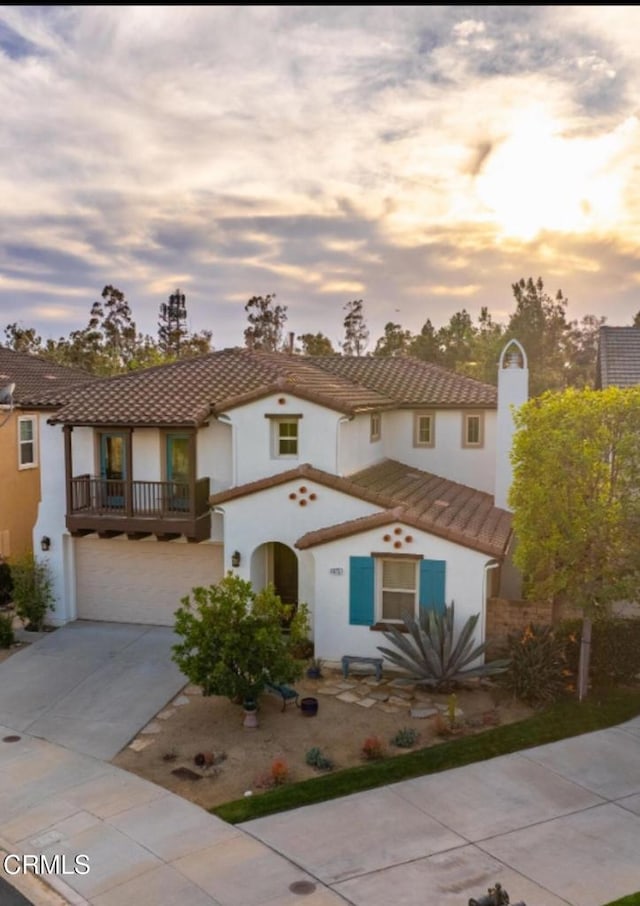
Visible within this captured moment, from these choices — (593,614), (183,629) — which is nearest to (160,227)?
(183,629)

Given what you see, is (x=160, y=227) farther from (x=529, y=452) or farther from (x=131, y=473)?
(x=529, y=452)

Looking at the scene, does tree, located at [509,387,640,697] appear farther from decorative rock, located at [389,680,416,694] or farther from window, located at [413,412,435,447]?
window, located at [413,412,435,447]

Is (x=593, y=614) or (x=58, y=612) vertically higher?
(x=593, y=614)

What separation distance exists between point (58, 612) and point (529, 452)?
43.8ft

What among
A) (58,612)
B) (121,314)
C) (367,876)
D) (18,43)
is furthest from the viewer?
(121,314)

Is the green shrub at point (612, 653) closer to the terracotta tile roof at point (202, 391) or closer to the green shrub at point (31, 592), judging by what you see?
the terracotta tile roof at point (202, 391)

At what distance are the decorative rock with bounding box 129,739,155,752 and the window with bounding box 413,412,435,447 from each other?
13058 mm

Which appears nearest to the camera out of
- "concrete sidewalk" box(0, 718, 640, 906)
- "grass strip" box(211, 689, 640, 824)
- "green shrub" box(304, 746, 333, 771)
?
"concrete sidewalk" box(0, 718, 640, 906)

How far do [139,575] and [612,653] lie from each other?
12.0m

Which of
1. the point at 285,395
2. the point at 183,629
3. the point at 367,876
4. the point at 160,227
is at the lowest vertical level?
the point at 367,876

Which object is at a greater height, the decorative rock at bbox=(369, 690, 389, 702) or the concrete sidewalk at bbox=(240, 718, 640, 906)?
the concrete sidewalk at bbox=(240, 718, 640, 906)

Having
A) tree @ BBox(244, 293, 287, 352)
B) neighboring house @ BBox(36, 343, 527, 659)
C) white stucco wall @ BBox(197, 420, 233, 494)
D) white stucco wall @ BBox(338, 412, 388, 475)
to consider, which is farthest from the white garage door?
tree @ BBox(244, 293, 287, 352)

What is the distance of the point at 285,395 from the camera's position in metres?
17.9

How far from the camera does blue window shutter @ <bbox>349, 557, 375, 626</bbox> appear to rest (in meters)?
16.0
